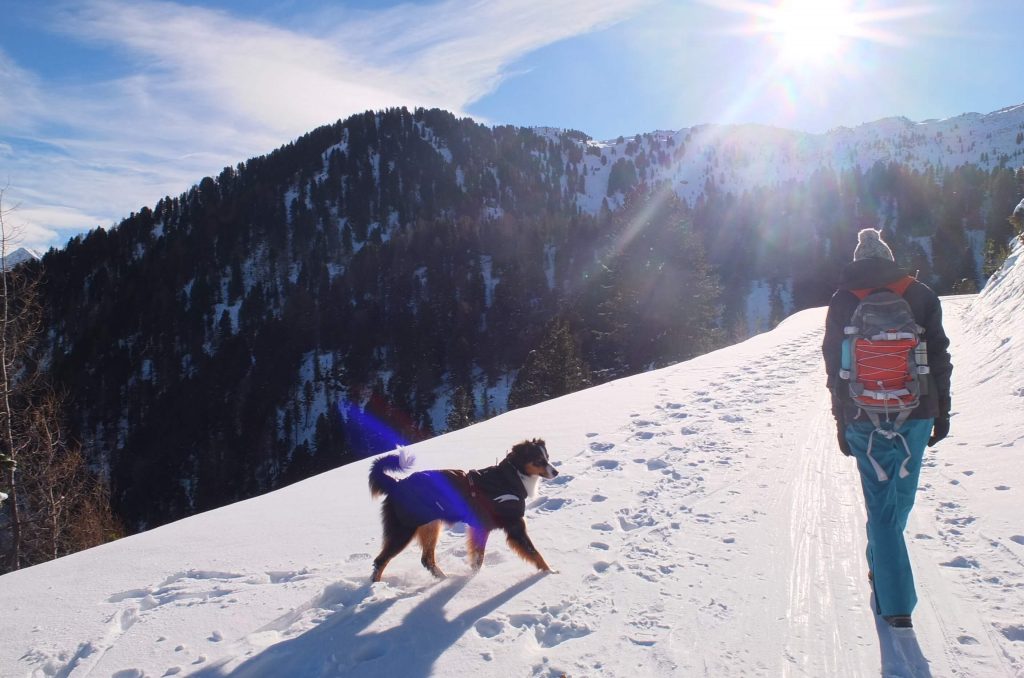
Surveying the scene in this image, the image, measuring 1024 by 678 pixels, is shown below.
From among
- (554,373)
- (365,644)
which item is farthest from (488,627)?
(554,373)

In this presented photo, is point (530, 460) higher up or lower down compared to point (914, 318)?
lower down

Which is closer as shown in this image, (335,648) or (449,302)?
(335,648)

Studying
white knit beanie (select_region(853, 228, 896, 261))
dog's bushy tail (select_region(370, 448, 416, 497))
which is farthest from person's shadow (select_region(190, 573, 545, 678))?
white knit beanie (select_region(853, 228, 896, 261))

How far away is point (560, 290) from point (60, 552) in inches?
3517

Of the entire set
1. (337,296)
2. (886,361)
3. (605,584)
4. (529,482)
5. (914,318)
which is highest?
(337,296)

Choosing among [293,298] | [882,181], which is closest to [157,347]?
[293,298]

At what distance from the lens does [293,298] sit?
113875mm

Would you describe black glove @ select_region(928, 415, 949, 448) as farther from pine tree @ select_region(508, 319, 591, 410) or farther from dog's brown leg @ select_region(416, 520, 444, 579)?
pine tree @ select_region(508, 319, 591, 410)

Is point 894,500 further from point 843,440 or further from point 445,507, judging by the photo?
point 445,507

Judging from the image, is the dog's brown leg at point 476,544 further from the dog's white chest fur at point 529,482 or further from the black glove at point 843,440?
the black glove at point 843,440

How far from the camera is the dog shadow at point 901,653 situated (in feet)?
8.96

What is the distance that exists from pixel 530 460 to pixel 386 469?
1.12m

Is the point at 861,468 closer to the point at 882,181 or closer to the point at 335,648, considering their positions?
the point at 335,648

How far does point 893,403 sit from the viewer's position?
3008 mm
